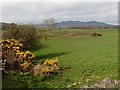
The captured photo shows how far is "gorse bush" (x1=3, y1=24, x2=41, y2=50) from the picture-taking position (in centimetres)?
3838

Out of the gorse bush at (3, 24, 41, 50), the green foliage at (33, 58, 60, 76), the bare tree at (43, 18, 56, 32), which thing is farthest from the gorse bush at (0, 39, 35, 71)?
the bare tree at (43, 18, 56, 32)

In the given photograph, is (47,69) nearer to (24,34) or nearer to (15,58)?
(15,58)

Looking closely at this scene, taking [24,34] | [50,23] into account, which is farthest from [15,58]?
[50,23]

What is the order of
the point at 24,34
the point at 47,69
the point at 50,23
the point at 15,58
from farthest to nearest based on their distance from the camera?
1. the point at 50,23
2. the point at 24,34
3. the point at 15,58
4. the point at 47,69

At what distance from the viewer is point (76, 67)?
23.4 m

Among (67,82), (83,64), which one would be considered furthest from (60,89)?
(83,64)

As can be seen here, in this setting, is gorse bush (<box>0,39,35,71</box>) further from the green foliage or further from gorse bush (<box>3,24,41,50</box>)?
gorse bush (<box>3,24,41,50</box>)

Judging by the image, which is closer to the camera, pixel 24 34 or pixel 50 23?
pixel 24 34

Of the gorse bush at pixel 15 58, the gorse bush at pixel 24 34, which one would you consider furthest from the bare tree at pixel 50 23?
the gorse bush at pixel 15 58

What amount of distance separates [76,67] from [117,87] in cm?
893

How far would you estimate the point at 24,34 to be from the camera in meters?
38.5

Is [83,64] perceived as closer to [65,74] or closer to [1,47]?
[65,74]

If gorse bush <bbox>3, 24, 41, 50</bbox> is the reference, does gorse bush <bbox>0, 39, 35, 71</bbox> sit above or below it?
below

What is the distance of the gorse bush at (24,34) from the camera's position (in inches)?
1511
